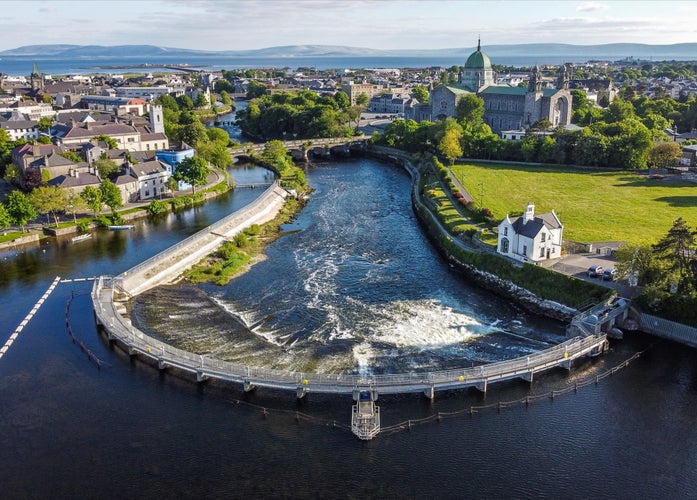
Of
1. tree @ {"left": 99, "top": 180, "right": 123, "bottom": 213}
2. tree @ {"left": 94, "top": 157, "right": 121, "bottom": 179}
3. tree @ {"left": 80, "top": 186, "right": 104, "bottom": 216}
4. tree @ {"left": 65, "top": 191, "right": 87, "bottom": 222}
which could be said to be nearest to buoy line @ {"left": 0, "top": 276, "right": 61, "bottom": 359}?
tree @ {"left": 65, "top": 191, "right": 87, "bottom": 222}

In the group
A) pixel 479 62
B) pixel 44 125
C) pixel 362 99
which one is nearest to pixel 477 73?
pixel 479 62

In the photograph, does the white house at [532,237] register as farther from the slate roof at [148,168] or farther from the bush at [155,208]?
the slate roof at [148,168]

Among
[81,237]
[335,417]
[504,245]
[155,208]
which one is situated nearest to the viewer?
[335,417]

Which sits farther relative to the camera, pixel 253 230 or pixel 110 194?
pixel 110 194

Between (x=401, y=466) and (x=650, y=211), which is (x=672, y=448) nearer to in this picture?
(x=401, y=466)

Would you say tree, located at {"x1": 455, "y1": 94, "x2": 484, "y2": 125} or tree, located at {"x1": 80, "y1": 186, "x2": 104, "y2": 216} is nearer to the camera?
tree, located at {"x1": 80, "y1": 186, "x2": 104, "y2": 216}

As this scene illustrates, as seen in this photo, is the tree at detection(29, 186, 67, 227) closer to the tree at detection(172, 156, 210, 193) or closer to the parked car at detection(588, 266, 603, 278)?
the tree at detection(172, 156, 210, 193)

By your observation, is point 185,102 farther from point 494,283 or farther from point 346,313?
point 346,313
